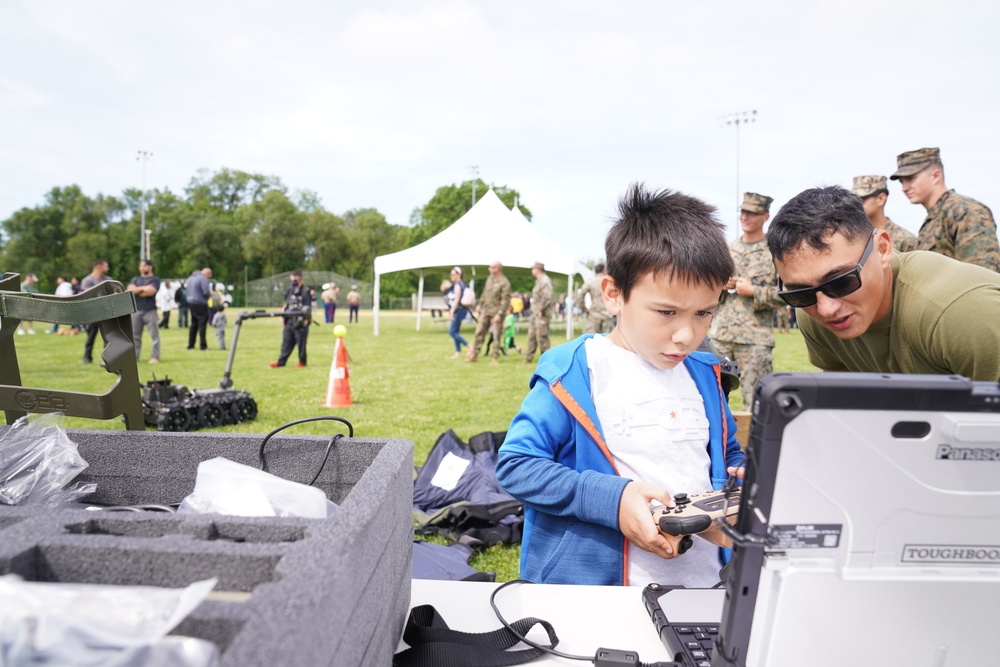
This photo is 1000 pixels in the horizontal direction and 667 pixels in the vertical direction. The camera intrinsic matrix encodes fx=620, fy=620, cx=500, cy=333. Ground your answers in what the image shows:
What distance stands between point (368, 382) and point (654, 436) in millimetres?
8094

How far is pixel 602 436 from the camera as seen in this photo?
61.7 inches

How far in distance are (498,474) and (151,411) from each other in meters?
5.12

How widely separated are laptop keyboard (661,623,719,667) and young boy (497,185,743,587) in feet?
1.18

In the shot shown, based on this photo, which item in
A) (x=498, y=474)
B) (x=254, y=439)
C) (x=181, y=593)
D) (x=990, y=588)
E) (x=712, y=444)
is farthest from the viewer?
(x=712, y=444)

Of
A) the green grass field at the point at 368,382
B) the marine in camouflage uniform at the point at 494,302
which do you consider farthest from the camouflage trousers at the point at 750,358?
the marine in camouflage uniform at the point at 494,302

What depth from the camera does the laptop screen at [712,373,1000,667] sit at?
0.66 metres

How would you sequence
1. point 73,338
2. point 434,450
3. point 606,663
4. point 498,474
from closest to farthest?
point 606,663 < point 498,474 < point 434,450 < point 73,338

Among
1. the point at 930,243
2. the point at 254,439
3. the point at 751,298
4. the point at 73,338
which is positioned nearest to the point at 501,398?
the point at 751,298

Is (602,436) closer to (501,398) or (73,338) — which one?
(501,398)

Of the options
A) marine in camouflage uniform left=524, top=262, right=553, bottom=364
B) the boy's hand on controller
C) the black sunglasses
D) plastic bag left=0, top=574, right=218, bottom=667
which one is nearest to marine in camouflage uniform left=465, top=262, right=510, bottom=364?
marine in camouflage uniform left=524, top=262, right=553, bottom=364

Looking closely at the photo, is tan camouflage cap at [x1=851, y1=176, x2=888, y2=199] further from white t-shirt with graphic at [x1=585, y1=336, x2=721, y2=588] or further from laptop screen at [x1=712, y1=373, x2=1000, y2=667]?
laptop screen at [x1=712, y1=373, x2=1000, y2=667]

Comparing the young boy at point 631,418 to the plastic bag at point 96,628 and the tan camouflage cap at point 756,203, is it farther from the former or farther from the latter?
the tan camouflage cap at point 756,203

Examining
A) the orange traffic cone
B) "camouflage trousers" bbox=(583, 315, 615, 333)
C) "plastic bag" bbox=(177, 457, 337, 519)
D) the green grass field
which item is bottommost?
the green grass field

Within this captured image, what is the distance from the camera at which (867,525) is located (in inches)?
27.8
